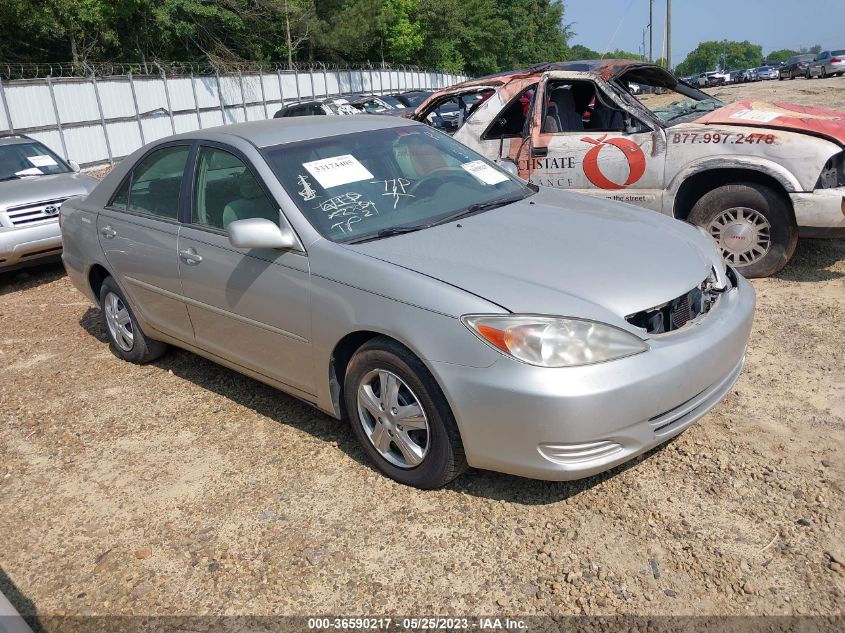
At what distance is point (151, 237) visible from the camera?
450 centimetres

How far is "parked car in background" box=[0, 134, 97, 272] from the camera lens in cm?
743

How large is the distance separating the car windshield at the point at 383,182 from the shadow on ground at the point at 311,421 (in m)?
1.13

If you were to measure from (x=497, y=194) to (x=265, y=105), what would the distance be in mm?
26787

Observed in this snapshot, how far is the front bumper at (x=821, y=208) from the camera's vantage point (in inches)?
207

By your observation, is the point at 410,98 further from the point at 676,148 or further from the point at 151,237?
the point at 151,237

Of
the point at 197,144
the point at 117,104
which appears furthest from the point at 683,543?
the point at 117,104

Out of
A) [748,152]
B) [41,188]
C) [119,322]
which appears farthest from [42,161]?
[748,152]

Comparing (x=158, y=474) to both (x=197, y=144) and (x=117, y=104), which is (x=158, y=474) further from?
(x=117, y=104)

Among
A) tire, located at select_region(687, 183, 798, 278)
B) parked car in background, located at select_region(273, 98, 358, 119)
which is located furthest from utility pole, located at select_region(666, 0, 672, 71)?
tire, located at select_region(687, 183, 798, 278)

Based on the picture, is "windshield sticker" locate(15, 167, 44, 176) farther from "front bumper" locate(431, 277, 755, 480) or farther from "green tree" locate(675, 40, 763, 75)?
"green tree" locate(675, 40, 763, 75)

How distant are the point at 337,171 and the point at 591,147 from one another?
2991mm

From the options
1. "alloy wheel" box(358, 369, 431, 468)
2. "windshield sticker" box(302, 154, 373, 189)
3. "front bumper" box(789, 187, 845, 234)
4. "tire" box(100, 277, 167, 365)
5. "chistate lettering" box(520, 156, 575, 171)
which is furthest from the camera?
"chistate lettering" box(520, 156, 575, 171)

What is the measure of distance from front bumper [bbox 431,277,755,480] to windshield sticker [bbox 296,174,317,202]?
1234 mm

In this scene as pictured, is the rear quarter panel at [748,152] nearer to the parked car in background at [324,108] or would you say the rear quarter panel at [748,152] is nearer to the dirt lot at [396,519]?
the dirt lot at [396,519]
